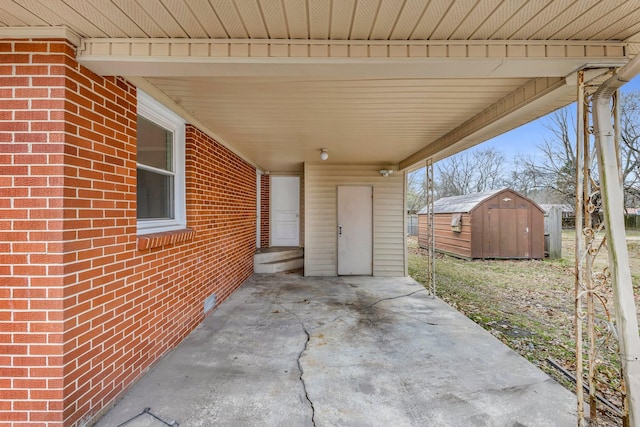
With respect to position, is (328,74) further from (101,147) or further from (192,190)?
(192,190)

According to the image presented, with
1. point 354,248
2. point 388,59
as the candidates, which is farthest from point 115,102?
point 354,248

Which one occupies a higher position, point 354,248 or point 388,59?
point 388,59

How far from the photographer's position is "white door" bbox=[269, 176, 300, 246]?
7598mm

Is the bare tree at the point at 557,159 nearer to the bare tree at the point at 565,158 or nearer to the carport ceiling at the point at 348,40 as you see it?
the bare tree at the point at 565,158

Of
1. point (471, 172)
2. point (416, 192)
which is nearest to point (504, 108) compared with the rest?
point (416, 192)

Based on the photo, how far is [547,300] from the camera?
4.93 metres

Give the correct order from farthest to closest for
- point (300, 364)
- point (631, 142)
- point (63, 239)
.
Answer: point (631, 142) < point (300, 364) < point (63, 239)

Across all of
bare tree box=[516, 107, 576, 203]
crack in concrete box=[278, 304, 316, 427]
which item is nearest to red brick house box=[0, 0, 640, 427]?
crack in concrete box=[278, 304, 316, 427]

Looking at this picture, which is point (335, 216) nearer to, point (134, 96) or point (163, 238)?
point (163, 238)

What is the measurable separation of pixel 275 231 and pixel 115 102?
564cm

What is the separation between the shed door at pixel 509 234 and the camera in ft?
29.5

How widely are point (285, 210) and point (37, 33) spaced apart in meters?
6.02

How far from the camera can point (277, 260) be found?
682cm

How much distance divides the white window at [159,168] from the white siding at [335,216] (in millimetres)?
3341
